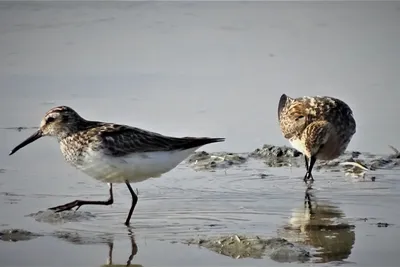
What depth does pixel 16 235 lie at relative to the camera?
7.61 metres

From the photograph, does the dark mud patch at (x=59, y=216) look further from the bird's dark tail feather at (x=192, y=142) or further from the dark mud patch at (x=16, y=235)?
the bird's dark tail feather at (x=192, y=142)

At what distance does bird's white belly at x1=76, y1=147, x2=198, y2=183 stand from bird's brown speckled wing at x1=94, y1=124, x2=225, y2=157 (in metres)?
0.04

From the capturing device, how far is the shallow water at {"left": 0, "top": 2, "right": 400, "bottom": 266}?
25.5 ft

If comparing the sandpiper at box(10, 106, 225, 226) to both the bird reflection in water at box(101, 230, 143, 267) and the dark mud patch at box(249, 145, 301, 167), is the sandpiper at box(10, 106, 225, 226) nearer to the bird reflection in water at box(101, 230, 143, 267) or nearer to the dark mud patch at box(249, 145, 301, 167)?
the bird reflection in water at box(101, 230, 143, 267)

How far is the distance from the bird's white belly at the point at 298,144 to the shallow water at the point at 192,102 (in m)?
0.39

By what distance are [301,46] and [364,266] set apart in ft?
27.5

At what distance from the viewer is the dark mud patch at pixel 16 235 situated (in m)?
7.56

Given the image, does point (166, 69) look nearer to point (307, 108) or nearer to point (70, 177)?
point (307, 108)

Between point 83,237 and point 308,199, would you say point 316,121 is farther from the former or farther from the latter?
point 83,237

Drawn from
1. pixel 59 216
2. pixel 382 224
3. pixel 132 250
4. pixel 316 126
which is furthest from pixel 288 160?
pixel 132 250

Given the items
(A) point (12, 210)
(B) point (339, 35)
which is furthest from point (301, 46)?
(A) point (12, 210)

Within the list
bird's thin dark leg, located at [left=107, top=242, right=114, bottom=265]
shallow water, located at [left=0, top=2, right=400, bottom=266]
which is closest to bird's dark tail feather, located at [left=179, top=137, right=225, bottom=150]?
shallow water, located at [left=0, top=2, right=400, bottom=266]

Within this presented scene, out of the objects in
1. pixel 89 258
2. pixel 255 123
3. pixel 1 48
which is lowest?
pixel 89 258

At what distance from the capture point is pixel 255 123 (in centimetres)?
1158
